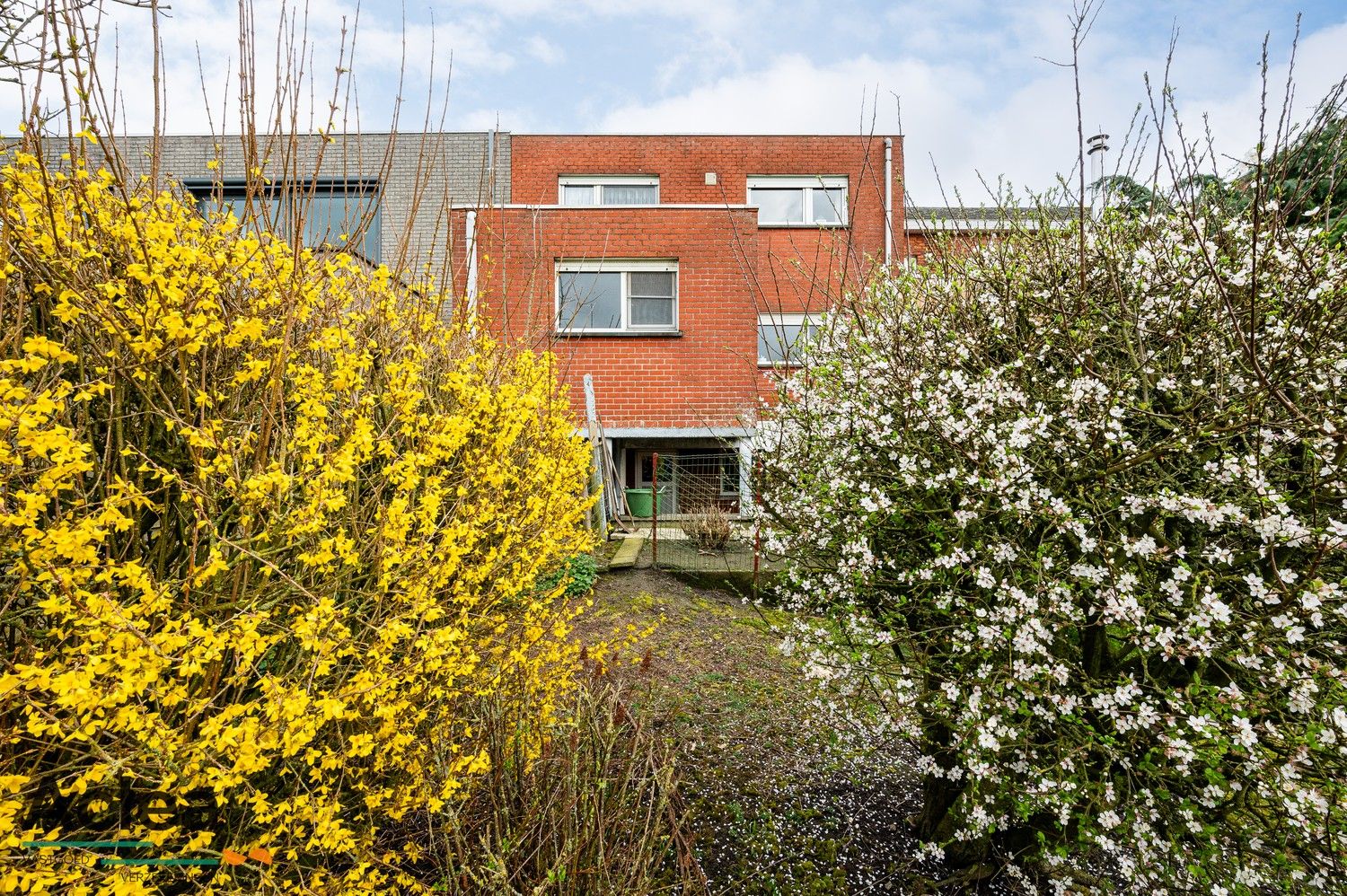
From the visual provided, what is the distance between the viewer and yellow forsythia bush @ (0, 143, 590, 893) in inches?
66.7

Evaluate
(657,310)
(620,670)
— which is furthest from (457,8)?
(657,310)

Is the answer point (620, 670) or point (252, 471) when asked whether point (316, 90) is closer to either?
point (252, 471)

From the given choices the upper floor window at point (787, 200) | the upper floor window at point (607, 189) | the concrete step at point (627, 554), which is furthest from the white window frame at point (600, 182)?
the concrete step at point (627, 554)

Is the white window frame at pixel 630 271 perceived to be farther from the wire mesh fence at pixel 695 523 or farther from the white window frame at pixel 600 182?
the white window frame at pixel 600 182

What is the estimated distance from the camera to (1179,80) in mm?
2328

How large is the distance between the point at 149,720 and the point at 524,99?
3.91 m

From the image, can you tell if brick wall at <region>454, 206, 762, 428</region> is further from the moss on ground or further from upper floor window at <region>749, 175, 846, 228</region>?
the moss on ground

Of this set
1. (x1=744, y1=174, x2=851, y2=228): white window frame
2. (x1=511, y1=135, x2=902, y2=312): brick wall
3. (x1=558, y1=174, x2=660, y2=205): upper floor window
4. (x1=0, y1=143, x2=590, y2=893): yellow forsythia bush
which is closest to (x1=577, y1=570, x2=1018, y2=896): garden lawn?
(x1=0, y1=143, x2=590, y2=893): yellow forsythia bush

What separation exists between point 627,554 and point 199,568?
707 cm

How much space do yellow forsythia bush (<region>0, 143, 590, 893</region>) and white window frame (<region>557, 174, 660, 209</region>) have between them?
40.2 ft

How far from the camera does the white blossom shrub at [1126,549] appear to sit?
84.7 inches

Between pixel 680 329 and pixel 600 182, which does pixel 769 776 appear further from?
pixel 600 182

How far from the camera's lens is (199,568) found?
1.84 meters

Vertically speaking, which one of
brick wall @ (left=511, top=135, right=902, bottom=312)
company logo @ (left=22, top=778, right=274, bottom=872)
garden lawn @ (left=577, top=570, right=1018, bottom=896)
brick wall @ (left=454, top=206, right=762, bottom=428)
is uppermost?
brick wall @ (left=511, top=135, right=902, bottom=312)
